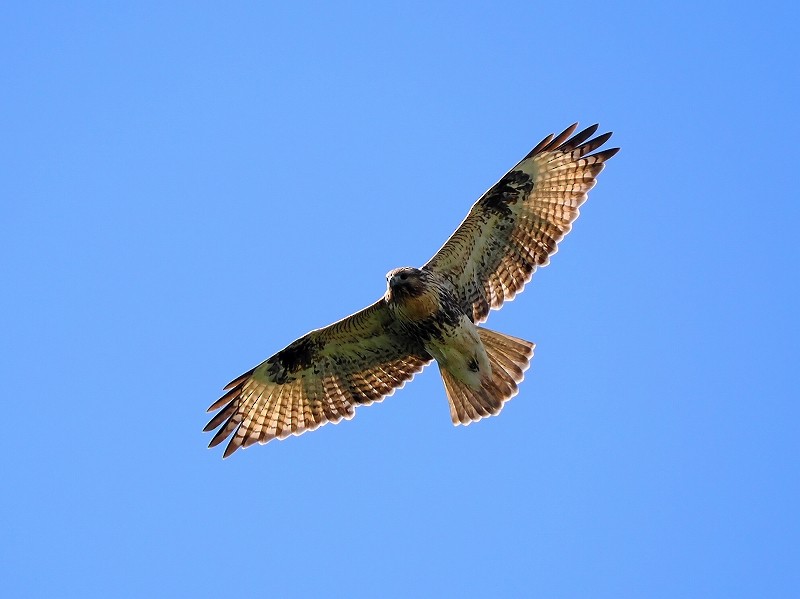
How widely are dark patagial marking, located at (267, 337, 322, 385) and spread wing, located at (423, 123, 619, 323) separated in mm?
1655

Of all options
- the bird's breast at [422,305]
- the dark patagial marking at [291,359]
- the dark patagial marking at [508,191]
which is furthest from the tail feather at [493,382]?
the dark patagial marking at [291,359]

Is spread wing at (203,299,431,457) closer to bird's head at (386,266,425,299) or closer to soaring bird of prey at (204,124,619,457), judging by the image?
soaring bird of prey at (204,124,619,457)

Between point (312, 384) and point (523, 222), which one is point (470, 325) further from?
point (312, 384)

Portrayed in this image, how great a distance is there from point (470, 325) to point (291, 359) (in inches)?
81.9

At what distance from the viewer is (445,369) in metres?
13.3

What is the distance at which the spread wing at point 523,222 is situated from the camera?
13.2 m

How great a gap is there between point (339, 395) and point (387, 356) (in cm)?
69

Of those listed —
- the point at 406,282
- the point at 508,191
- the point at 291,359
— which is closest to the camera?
the point at 406,282

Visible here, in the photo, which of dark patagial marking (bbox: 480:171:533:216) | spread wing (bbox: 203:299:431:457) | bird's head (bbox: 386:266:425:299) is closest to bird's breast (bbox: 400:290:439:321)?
bird's head (bbox: 386:266:425:299)

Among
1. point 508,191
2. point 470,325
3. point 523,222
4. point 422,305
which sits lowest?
point 470,325

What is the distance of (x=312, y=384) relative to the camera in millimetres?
13781

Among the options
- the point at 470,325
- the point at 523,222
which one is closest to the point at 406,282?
the point at 470,325

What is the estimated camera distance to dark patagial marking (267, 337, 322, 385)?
1351 centimetres

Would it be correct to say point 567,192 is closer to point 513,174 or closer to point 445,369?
point 513,174
